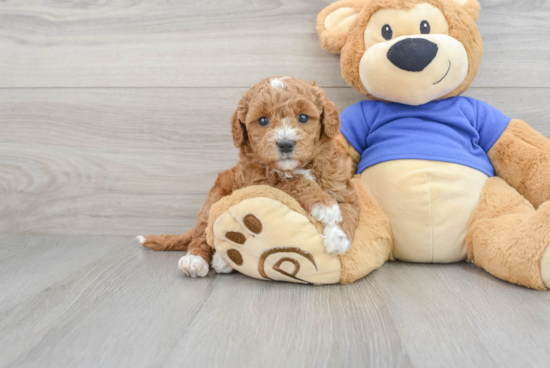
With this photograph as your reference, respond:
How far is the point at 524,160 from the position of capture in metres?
1.03

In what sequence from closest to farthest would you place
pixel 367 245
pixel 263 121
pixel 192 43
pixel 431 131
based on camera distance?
1. pixel 263 121
2. pixel 367 245
3. pixel 431 131
4. pixel 192 43

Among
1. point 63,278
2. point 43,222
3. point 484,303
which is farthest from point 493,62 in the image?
point 43,222

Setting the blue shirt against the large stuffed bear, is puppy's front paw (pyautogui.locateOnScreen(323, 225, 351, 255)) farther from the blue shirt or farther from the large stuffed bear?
the blue shirt

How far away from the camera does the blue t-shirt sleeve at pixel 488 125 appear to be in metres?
1.09

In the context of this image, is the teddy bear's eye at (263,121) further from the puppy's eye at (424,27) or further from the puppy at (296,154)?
the puppy's eye at (424,27)

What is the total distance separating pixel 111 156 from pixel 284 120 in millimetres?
817

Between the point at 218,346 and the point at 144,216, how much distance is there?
2.77 ft

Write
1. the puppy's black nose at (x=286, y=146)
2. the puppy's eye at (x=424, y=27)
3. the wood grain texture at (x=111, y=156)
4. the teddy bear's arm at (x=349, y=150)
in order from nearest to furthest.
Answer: the puppy's black nose at (x=286, y=146) < the puppy's eye at (x=424, y=27) < the teddy bear's arm at (x=349, y=150) < the wood grain texture at (x=111, y=156)

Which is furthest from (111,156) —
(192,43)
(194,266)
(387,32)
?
(387,32)

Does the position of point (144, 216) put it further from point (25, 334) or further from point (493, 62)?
point (493, 62)

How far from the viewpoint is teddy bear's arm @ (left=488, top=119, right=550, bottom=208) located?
100 centimetres

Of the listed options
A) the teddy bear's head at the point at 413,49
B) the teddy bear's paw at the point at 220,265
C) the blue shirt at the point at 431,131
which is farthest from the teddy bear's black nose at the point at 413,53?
the teddy bear's paw at the point at 220,265

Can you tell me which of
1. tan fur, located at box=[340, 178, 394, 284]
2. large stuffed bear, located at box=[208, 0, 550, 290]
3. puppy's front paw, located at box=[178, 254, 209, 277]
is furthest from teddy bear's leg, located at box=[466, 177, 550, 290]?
puppy's front paw, located at box=[178, 254, 209, 277]

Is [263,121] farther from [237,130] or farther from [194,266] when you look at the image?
[194,266]
